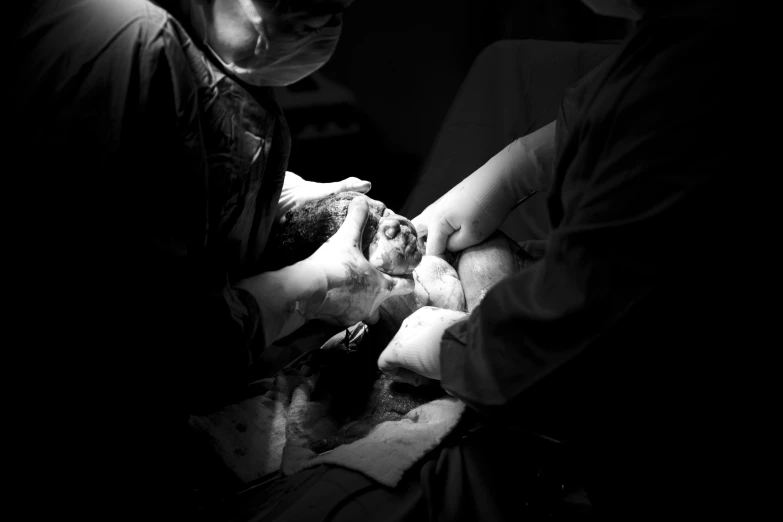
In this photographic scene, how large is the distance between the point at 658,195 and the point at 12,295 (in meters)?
1.25

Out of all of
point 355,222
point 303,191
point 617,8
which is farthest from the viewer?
point 303,191

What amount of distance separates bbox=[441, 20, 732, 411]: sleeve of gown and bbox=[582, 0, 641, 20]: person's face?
165 mm

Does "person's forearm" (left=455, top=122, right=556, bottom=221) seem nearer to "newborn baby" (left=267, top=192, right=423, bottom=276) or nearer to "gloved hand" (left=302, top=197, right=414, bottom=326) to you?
"newborn baby" (left=267, top=192, right=423, bottom=276)

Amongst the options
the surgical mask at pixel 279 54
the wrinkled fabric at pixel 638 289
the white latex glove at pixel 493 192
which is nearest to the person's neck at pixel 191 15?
the surgical mask at pixel 279 54

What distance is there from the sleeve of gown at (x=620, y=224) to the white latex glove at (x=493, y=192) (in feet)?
2.52

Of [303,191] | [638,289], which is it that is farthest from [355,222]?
[638,289]

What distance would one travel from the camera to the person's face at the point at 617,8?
4.43 feet

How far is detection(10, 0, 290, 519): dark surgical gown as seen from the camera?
38.5 inches

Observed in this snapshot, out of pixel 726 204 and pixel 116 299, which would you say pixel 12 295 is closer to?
pixel 116 299

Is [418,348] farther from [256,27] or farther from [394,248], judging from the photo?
[256,27]

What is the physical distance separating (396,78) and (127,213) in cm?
160

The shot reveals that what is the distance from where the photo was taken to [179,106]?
3.61ft

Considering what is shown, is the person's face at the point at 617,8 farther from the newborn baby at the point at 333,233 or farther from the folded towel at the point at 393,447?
the folded towel at the point at 393,447

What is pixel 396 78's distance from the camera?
2.41 meters
